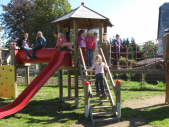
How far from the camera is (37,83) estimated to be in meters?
6.74

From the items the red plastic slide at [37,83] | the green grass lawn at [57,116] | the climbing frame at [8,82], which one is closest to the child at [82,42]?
the red plastic slide at [37,83]

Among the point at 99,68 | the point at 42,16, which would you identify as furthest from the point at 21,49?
the point at 42,16

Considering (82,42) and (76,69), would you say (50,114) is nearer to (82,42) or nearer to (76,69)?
(76,69)

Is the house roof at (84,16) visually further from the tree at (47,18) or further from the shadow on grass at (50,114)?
the tree at (47,18)

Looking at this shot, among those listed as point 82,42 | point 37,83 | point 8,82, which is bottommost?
point 8,82

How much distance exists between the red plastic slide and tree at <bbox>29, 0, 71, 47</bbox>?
15600mm

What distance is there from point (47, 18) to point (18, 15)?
18.4ft

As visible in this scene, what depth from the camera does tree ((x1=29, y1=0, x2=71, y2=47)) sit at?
72.3 feet

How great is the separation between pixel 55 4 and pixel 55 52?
17.2 m

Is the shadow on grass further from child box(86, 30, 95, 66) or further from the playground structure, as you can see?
child box(86, 30, 95, 66)

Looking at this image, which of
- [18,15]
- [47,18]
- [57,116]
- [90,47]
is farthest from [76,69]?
[18,15]

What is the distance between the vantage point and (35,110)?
6.84 meters

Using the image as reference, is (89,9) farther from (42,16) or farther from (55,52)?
(42,16)

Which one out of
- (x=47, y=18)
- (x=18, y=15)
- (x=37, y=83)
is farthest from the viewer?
(x=18, y=15)
